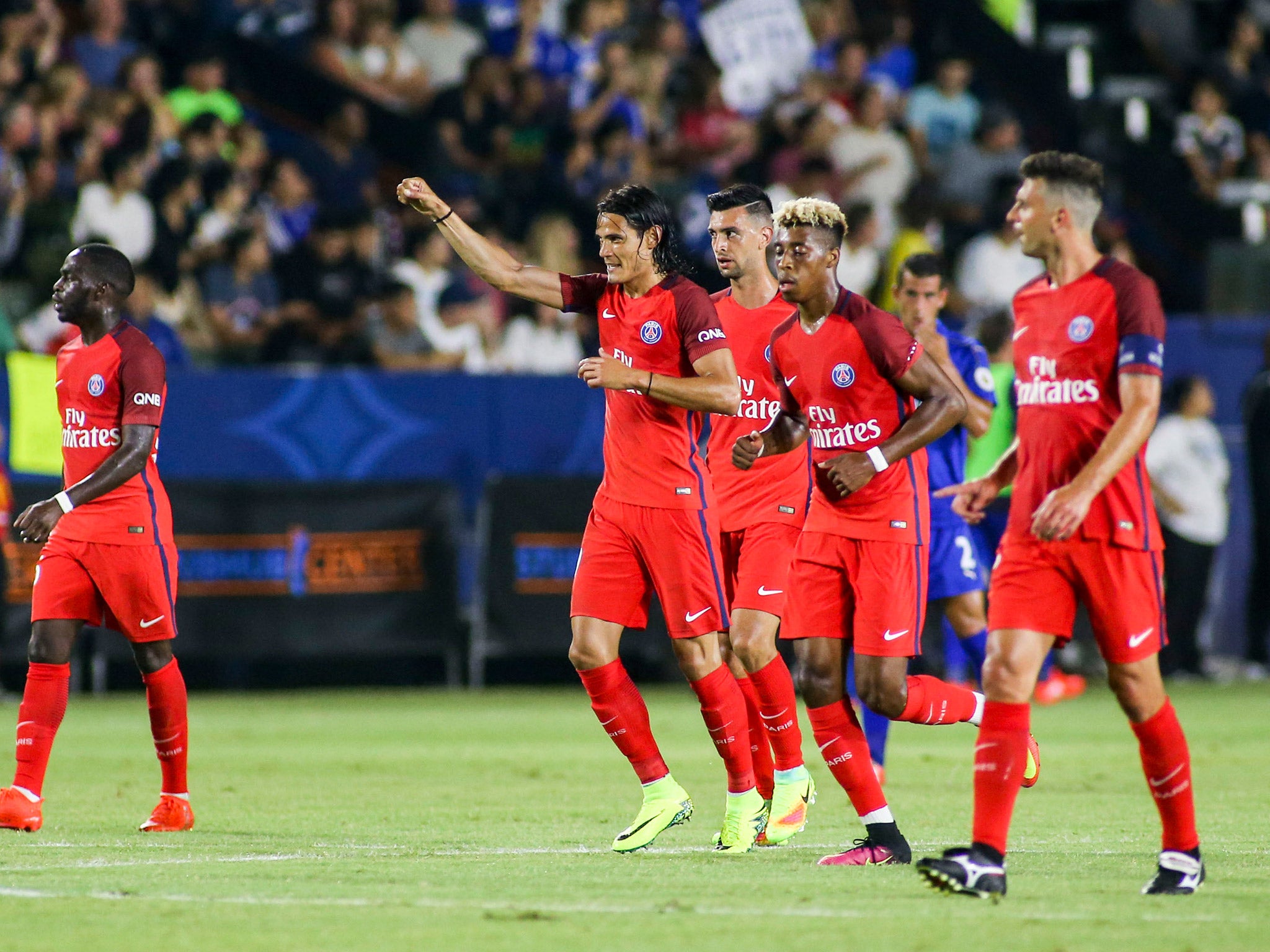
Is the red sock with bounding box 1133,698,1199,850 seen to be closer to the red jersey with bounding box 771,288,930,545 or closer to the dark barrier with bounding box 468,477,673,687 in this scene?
the red jersey with bounding box 771,288,930,545

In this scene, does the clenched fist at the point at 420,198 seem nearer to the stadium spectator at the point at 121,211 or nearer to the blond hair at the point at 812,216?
the blond hair at the point at 812,216

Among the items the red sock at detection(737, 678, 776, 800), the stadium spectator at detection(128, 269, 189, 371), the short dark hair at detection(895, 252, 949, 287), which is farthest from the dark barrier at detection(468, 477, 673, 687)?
the red sock at detection(737, 678, 776, 800)

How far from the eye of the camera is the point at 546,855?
782 cm

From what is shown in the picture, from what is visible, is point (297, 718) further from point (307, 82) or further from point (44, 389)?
point (307, 82)

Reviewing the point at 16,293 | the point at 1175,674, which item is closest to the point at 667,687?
the point at 1175,674

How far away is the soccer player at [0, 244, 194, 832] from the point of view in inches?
352

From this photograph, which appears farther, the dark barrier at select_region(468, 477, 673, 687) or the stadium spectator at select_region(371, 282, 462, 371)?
the stadium spectator at select_region(371, 282, 462, 371)

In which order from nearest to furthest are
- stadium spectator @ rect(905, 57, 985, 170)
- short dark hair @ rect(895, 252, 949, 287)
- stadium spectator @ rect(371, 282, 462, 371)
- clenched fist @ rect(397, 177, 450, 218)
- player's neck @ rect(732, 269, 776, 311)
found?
clenched fist @ rect(397, 177, 450, 218) → player's neck @ rect(732, 269, 776, 311) → short dark hair @ rect(895, 252, 949, 287) → stadium spectator @ rect(371, 282, 462, 371) → stadium spectator @ rect(905, 57, 985, 170)

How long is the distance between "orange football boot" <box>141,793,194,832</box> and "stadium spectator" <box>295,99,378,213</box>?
10.7 metres

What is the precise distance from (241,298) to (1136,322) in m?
11.7

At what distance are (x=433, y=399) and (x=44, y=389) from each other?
3.28 m

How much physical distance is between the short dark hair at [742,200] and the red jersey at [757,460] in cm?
44

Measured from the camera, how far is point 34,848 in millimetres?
8031

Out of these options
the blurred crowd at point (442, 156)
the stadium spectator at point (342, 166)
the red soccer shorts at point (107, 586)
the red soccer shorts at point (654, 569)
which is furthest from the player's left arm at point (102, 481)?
the stadium spectator at point (342, 166)
